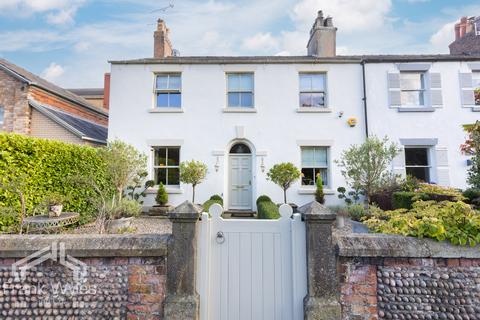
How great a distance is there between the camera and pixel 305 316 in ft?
8.26

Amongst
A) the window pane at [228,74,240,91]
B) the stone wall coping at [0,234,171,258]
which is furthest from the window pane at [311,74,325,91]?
the stone wall coping at [0,234,171,258]

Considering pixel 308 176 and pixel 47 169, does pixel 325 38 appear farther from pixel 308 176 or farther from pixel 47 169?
pixel 47 169

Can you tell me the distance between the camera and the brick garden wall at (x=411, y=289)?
2430 millimetres

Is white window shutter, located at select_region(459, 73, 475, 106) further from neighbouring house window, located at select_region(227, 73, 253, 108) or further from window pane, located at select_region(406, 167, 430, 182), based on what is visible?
neighbouring house window, located at select_region(227, 73, 253, 108)

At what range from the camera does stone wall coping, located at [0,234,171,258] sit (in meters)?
2.46

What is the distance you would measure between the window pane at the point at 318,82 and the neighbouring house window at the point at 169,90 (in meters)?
5.79

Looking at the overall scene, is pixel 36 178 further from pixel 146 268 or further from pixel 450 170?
pixel 450 170

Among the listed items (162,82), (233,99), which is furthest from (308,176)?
(162,82)

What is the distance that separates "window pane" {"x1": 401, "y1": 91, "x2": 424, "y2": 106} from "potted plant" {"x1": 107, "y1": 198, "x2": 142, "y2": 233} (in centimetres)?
1150

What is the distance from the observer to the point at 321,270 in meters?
2.54

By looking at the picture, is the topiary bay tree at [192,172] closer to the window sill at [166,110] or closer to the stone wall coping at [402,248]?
the window sill at [166,110]

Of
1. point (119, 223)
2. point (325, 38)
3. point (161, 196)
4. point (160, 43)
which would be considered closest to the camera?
point (119, 223)

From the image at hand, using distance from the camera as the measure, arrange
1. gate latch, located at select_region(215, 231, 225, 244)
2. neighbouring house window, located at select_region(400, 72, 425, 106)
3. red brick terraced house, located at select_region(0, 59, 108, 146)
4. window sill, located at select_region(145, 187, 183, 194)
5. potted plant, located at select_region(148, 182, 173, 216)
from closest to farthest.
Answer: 1. gate latch, located at select_region(215, 231, 225, 244)
2. potted plant, located at select_region(148, 182, 173, 216)
3. window sill, located at select_region(145, 187, 183, 194)
4. neighbouring house window, located at select_region(400, 72, 425, 106)
5. red brick terraced house, located at select_region(0, 59, 108, 146)

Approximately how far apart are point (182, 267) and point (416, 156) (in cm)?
1112
